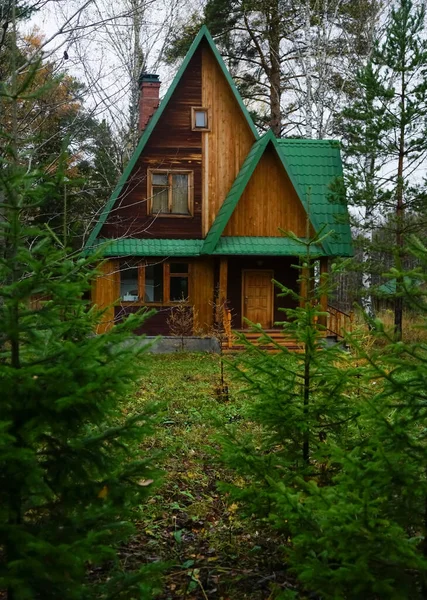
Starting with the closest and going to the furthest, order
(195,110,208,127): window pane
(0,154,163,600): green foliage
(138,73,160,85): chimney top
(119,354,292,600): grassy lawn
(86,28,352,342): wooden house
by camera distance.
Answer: (0,154,163,600): green foliage
(119,354,292,600): grassy lawn
(86,28,352,342): wooden house
(195,110,208,127): window pane
(138,73,160,85): chimney top

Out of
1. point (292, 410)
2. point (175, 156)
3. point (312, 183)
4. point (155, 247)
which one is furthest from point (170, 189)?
point (292, 410)

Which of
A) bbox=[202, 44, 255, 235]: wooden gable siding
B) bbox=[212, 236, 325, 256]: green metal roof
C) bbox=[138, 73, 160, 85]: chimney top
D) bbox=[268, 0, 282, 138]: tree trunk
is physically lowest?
bbox=[212, 236, 325, 256]: green metal roof

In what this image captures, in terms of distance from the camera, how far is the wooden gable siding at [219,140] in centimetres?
1784

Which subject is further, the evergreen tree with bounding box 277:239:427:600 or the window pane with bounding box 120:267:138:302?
the window pane with bounding box 120:267:138:302

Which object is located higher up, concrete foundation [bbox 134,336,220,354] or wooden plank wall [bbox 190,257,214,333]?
wooden plank wall [bbox 190,257,214,333]

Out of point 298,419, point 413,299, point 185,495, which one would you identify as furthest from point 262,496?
point 185,495

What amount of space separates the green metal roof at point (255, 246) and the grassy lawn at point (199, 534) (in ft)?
27.3

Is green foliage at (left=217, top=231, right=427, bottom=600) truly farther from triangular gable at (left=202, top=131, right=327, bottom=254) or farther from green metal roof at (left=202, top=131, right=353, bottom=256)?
green metal roof at (left=202, top=131, right=353, bottom=256)

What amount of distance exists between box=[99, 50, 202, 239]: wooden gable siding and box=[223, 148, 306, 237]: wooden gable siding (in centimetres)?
142

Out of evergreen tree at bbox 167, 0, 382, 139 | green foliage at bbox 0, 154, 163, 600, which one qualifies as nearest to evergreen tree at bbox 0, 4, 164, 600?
green foliage at bbox 0, 154, 163, 600

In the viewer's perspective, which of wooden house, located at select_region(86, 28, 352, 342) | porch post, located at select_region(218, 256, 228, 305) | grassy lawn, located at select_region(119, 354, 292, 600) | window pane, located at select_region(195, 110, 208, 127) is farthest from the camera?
window pane, located at select_region(195, 110, 208, 127)

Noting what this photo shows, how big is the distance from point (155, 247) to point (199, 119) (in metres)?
4.08

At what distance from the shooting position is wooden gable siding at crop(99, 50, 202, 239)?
17625 millimetres

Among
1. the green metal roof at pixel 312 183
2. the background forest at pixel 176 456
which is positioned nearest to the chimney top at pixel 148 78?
the green metal roof at pixel 312 183
